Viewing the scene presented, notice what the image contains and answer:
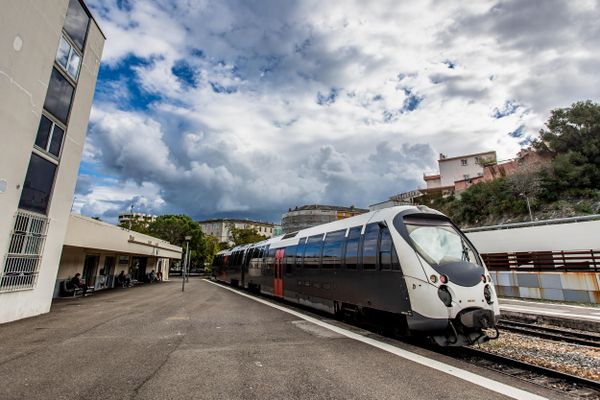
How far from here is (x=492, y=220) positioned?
3462 cm

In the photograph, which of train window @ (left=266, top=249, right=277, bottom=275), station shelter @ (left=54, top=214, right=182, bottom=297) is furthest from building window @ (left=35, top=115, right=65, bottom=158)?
train window @ (left=266, top=249, right=277, bottom=275)

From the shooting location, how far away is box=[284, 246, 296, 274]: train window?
12.6 m

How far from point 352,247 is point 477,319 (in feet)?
11.3

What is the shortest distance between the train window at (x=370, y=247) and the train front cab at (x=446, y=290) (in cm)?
87

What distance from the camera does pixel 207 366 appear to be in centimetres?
518

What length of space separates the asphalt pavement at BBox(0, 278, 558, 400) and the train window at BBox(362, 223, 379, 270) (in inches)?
70.5

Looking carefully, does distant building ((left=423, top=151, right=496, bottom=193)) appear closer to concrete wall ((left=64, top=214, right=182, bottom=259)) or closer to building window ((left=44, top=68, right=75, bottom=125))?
concrete wall ((left=64, top=214, right=182, bottom=259))

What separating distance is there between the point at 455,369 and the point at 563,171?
1382 inches

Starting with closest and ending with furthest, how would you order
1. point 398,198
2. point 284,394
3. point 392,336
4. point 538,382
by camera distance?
point 284,394 → point 538,382 → point 392,336 → point 398,198

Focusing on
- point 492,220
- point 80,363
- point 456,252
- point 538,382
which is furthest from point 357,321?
point 492,220

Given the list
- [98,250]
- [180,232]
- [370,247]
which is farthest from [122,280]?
[180,232]

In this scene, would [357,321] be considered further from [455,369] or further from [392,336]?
[455,369]

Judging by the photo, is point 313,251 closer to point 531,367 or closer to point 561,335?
point 531,367

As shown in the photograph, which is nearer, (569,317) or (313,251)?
(569,317)
